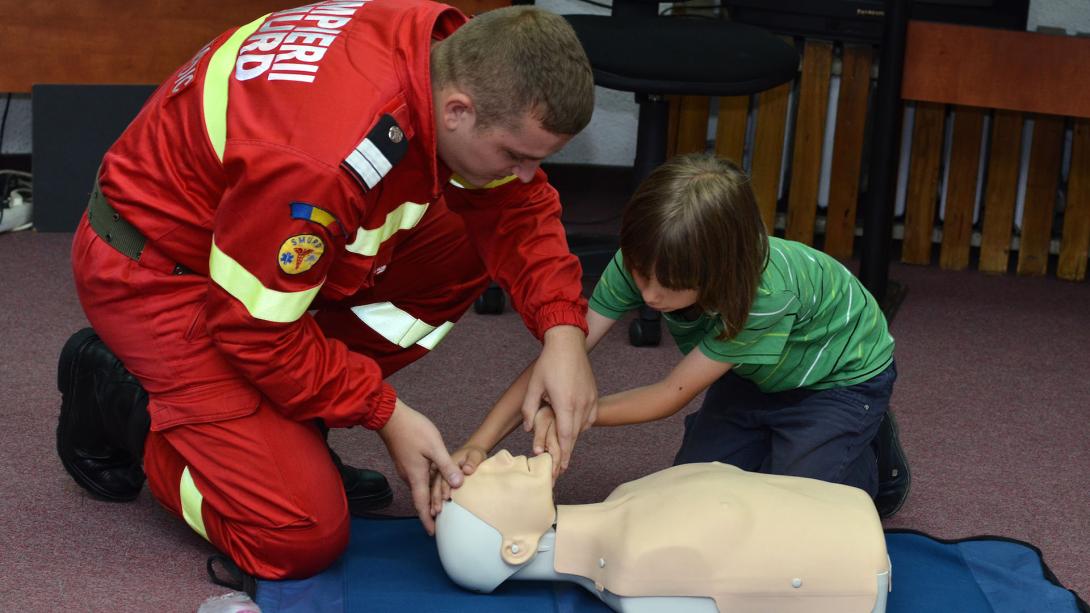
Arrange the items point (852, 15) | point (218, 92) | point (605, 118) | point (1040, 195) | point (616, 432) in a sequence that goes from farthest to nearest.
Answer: point (605, 118)
point (1040, 195)
point (852, 15)
point (616, 432)
point (218, 92)

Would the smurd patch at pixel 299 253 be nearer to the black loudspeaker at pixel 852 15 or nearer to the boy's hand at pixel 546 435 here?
the boy's hand at pixel 546 435

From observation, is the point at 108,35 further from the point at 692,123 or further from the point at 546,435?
the point at 546,435

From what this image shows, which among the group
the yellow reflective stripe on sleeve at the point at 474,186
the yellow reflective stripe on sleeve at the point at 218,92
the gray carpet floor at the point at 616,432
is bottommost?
the gray carpet floor at the point at 616,432

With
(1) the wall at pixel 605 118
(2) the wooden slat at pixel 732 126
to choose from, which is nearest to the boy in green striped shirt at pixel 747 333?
(2) the wooden slat at pixel 732 126

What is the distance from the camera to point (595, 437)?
2.09 m

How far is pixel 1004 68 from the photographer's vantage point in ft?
8.61

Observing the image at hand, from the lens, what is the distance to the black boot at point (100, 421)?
1661 millimetres

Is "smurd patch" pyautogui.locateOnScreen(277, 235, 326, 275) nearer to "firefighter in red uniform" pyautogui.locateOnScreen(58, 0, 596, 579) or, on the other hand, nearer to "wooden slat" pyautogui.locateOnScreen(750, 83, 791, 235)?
"firefighter in red uniform" pyautogui.locateOnScreen(58, 0, 596, 579)

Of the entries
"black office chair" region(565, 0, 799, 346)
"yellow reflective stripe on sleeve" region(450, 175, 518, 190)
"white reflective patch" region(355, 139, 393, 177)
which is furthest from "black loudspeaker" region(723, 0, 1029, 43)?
"white reflective patch" region(355, 139, 393, 177)

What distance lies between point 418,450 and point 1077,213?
7.39ft

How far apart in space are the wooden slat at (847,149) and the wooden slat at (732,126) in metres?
0.24

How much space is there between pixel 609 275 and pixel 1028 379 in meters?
1.14

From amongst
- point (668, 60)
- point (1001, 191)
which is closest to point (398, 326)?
point (668, 60)

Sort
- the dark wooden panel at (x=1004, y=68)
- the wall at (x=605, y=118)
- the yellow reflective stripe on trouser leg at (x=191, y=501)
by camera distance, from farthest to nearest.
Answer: the wall at (x=605, y=118) < the dark wooden panel at (x=1004, y=68) < the yellow reflective stripe on trouser leg at (x=191, y=501)
